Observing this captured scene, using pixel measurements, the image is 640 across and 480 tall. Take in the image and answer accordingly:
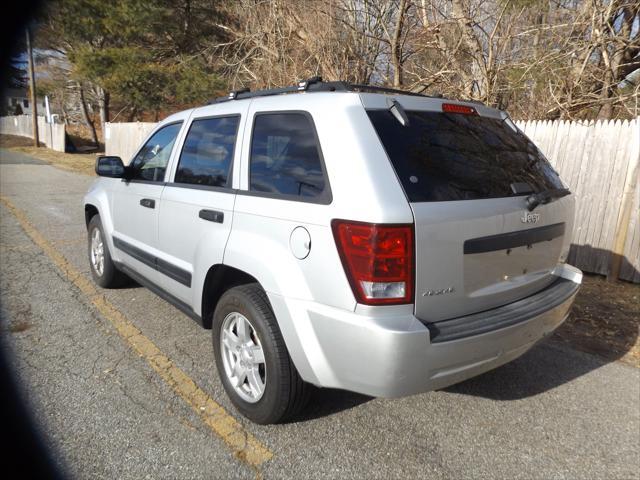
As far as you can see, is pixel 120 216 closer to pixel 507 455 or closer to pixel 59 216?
pixel 507 455

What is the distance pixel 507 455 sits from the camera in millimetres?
2543

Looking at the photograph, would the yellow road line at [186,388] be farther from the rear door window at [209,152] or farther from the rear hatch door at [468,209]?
the rear door window at [209,152]

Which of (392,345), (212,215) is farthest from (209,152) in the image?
(392,345)

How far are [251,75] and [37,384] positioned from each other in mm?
10099

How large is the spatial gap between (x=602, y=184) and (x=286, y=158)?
4865 mm

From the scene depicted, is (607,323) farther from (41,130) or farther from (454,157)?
(41,130)

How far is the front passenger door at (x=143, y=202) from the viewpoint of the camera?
372cm

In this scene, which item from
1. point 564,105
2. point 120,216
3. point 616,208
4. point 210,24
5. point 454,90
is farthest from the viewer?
point 210,24

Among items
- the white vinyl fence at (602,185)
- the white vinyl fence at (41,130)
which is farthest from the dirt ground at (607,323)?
the white vinyl fence at (41,130)

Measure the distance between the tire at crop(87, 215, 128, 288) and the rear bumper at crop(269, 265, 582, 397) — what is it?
2899 mm

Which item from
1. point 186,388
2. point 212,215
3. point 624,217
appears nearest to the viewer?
point 212,215

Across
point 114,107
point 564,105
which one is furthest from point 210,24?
point 114,107

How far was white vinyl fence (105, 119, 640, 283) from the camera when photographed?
5.53 metres

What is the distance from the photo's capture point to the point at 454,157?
2.46 m
